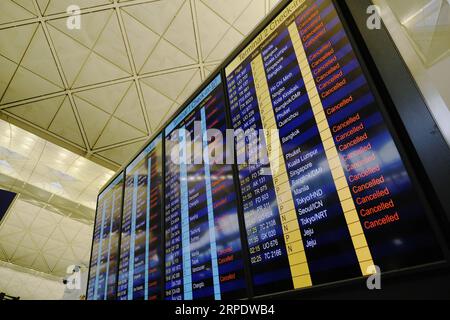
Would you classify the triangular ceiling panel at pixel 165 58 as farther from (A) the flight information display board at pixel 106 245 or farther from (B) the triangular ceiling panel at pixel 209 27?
(A) the flight information display board at pixel 106 245

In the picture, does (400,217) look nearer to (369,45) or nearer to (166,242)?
(369,45)

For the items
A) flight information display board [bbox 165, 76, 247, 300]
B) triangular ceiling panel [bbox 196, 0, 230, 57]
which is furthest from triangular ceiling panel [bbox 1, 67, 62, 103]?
flight information display board [bbox 165, 76, 247, 300]

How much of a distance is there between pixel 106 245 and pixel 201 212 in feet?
8.77

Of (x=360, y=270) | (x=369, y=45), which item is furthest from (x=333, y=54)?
(x=360, y=270)

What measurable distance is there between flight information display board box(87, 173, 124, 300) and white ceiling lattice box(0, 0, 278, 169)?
12.6 feet

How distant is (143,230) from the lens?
4.06 m

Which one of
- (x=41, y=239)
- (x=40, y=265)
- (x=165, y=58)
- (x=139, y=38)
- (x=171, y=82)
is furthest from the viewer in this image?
(x=40, y=265)

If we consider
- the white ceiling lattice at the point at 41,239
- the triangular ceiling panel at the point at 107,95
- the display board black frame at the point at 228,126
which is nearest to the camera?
the display board black frame at the point at 228,126

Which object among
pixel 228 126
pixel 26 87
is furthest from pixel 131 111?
pixel 228 126

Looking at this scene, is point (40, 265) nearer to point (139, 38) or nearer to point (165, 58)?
point (165, 58)

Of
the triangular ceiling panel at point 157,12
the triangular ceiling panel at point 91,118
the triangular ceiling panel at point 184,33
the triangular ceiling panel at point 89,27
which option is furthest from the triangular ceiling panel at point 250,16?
the triangular ceiling panel at point 91,118

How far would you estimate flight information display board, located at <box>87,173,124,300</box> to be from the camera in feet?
15.1

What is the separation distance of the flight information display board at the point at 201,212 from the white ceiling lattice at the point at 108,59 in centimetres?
455

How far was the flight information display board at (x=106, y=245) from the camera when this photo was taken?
4.59m
